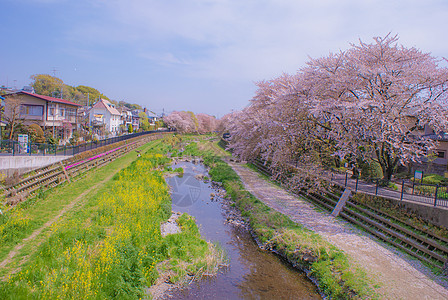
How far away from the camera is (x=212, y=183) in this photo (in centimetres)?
2452

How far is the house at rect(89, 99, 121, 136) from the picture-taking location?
179 ft

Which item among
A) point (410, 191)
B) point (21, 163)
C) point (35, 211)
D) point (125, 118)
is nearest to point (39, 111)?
point (21, 163)

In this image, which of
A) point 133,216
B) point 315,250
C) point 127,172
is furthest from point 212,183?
point 315,250

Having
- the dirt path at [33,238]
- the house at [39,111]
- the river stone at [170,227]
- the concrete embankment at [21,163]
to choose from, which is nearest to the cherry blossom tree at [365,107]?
the river stone at [170,227]

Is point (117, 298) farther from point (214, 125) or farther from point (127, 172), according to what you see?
point (214, 125)

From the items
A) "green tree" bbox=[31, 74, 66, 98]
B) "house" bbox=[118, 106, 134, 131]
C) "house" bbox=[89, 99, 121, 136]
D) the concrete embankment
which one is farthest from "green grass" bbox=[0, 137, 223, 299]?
"house" bbox=[118, 106, 134, 131]

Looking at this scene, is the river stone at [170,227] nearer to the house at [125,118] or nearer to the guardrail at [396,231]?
the guardrail at [396,231]

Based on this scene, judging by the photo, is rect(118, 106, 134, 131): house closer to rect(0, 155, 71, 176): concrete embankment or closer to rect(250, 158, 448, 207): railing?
rect(0, 155, 71, 176): concrete embankment

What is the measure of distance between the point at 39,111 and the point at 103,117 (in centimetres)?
2924

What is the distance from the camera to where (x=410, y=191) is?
44.7 ft

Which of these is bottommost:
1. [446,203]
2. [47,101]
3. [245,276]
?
[245,276]

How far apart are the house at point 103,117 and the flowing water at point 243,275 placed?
44708 mm

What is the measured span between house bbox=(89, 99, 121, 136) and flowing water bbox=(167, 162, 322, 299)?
147 feet

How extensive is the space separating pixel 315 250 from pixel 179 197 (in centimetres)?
1118
